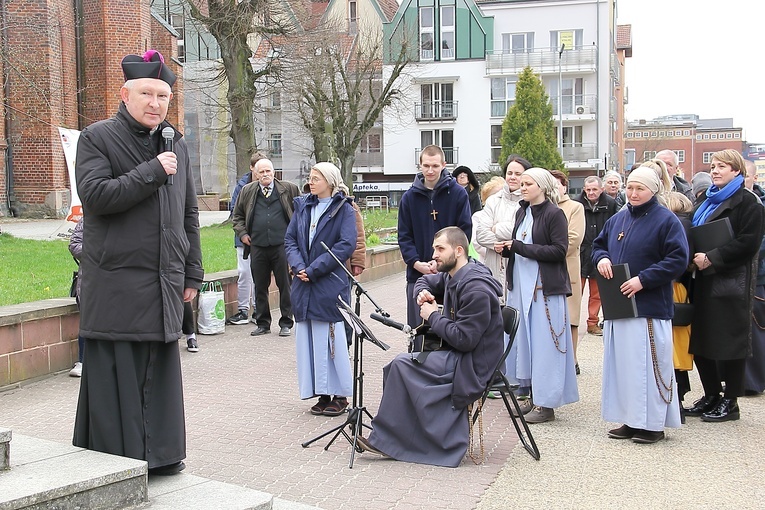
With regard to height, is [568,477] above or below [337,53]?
below

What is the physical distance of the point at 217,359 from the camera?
9867 millimetres

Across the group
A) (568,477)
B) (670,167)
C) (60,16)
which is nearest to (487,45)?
(60,16)

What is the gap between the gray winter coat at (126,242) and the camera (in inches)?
174

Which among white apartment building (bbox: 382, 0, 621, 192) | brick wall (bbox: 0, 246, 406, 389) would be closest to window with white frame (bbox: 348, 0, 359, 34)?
white apartment building (bbox: 382, 0, 621, 192)

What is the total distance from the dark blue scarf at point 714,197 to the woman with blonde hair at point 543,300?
1.24 m

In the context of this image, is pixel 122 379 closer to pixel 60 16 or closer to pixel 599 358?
pixel 599 358

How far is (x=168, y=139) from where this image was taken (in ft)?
14.7

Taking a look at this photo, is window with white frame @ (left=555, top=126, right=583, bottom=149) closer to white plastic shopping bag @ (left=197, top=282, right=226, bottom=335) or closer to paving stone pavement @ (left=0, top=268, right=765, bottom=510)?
white plastic shopping bag @ (left=197, top=282, right=226, bottom=335)

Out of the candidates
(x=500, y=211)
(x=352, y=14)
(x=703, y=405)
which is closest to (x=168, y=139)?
(x=500, y=211)

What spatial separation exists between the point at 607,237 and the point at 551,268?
20.7 inches

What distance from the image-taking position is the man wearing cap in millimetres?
4430

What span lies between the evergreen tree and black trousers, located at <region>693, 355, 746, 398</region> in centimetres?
4317

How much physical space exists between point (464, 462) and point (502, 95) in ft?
178

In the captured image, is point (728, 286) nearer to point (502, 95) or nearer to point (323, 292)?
point (323, 292)
